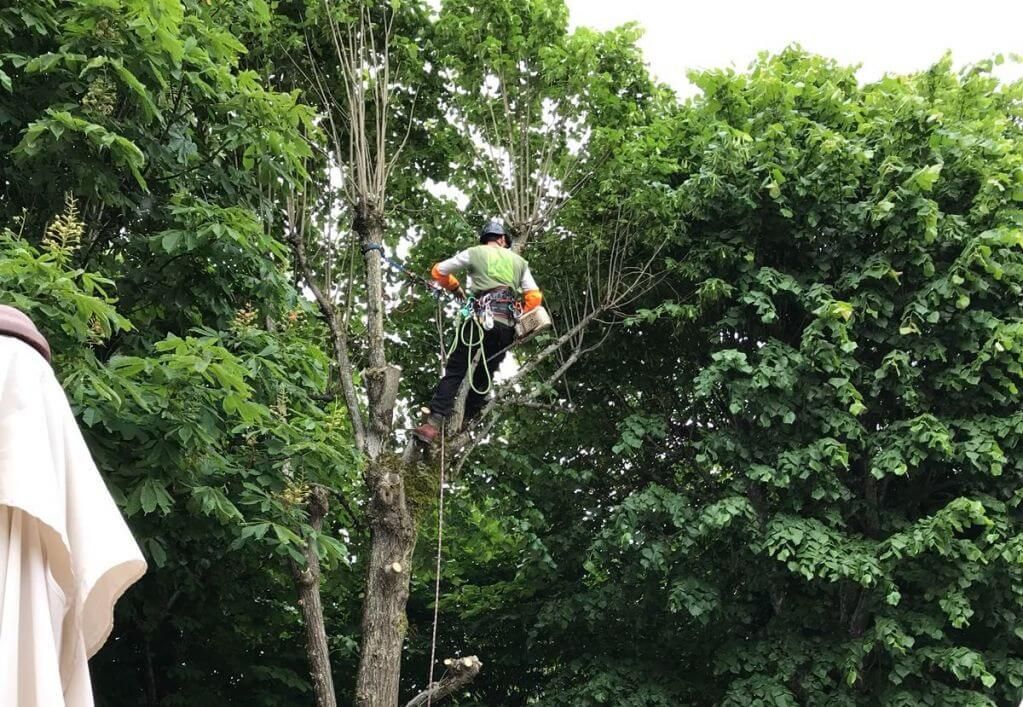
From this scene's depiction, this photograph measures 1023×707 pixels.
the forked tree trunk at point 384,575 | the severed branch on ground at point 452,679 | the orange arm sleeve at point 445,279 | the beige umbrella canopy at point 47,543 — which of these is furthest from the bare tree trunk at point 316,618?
the beige umbrella canopy at point 47,543

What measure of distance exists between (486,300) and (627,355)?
2.94 meters

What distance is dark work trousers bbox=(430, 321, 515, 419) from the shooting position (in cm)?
757

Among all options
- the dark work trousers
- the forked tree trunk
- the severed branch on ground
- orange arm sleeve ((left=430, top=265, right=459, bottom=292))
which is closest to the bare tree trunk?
the forked tree trunk

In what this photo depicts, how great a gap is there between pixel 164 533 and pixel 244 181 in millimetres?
2414

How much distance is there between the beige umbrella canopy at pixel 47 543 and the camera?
1990 millimetres

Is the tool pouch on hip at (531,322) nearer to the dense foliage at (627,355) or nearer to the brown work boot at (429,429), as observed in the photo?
→ the brown work boot at (429,429)

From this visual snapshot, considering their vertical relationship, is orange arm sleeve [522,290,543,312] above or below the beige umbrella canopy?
above

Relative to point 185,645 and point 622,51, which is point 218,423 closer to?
point 185,645

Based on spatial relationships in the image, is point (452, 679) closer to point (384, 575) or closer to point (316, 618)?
point (384, 575)

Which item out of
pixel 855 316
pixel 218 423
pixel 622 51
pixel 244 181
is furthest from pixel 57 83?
pixel 855 316

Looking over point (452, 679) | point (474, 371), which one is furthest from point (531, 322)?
point (452, 679)

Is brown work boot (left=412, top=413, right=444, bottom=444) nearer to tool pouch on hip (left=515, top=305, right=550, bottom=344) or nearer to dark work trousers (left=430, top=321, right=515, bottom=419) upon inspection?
dark work trousers (left=430, top=321, right=515, bottom=419)

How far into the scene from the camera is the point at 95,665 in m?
8.25

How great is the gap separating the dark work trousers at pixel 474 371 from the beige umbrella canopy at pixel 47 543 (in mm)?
5349
